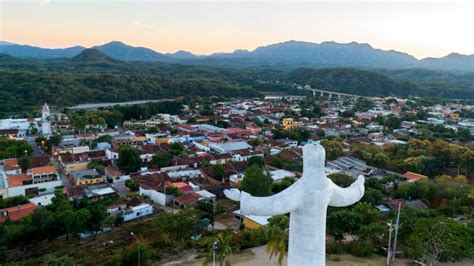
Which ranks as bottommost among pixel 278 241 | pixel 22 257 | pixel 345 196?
pixel 22 257

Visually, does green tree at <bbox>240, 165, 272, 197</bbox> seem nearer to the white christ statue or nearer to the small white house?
the small white house

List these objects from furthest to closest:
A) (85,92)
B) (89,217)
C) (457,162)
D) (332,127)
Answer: (85,92) → (332,127) → (457,162) → (89,217)

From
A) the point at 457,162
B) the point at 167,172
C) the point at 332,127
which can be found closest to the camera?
the point at 167,172

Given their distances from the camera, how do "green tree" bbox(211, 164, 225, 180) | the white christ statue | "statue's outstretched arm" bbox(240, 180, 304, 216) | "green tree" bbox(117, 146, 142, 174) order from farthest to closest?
"green tree" bbox(117, 146, 142, 174), "green tree" bbox(211, 164, 225, 180), the white christ statue, "statue's outstretched arm" bbox(240, 180, 304, 216)

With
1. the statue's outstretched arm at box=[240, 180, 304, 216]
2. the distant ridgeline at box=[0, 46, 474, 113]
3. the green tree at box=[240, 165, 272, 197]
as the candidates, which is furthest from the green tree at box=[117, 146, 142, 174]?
the distant ridgeline at box=[0, 46, 474, 113]

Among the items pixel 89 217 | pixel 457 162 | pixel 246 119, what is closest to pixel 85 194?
pixel 89 217

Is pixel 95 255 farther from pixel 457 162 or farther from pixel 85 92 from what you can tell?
pixel 85 92
